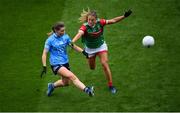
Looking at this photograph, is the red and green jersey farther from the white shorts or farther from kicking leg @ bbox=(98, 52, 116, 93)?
kicking leg @ bbox=(98, 52, 116, 93)

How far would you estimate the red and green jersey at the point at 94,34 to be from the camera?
44.6ft

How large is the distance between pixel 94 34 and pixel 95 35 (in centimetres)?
4

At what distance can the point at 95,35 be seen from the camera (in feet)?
45.0

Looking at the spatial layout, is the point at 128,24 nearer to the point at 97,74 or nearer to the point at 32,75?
the point at 97,74

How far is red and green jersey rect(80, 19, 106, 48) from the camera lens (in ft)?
44.6

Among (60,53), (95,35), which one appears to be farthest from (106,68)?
(60,53)

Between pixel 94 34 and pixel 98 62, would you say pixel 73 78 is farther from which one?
pixel 98 62

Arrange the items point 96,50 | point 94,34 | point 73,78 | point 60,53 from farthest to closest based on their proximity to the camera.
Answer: point 96,50
point 94,34
point 60,53
point 73,78

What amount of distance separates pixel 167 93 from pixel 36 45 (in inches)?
187

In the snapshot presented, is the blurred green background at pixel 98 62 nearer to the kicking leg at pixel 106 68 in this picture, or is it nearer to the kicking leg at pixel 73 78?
the kicking leg at pixel 106 68

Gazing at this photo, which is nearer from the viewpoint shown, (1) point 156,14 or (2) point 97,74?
(2) point 97,74

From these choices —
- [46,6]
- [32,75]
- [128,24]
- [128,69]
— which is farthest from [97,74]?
[46,6]

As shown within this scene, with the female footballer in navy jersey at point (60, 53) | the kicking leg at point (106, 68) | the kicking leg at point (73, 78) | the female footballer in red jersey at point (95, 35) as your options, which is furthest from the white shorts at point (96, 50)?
the kicking leg at point (73, 78)

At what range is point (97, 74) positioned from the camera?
15.0m
